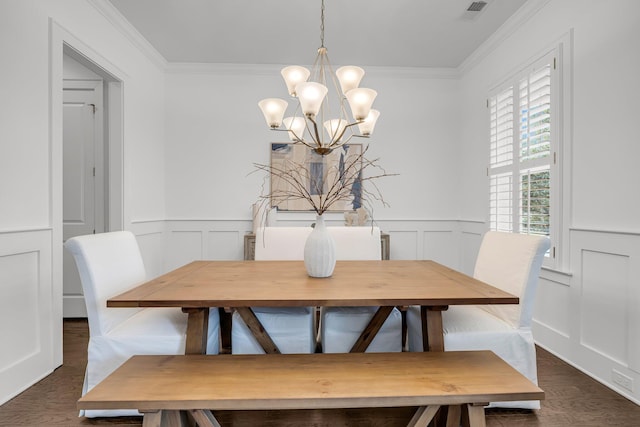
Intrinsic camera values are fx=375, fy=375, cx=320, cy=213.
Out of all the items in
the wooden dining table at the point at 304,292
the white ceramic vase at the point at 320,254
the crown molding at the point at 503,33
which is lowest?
the wooden dining table at the point at 304,292

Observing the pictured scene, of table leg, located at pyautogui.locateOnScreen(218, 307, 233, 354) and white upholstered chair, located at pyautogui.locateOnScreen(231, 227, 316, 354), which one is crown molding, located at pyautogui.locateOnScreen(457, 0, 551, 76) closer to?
white upholstered chair, located at pyautogui.locateOnScreen(231, 227, 316, 354)

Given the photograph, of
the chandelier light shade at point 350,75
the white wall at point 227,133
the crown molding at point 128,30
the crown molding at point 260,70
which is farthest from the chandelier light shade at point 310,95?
the crown molding at point 260,70

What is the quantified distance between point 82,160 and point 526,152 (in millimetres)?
4000

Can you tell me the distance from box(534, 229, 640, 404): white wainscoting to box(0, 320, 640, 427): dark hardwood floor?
151 millimetres

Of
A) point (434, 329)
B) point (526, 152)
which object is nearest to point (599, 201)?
point (526, 152)

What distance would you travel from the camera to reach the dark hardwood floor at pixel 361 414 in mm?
1865

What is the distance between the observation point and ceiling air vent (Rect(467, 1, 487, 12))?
303 centimetres

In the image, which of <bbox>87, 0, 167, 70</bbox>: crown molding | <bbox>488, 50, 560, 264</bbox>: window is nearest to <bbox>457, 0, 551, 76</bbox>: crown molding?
<bbox>488, 50, 560, 264</bbox>: window

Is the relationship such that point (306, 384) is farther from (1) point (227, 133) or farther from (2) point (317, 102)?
(1) point (227, 133)

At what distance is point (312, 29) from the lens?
349cm

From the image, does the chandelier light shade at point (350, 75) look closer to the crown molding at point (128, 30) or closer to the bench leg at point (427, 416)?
the bench leg at point (427, 416)

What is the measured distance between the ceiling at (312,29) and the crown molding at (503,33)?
0.05 m

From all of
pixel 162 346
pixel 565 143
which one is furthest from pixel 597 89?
pixel 162 346

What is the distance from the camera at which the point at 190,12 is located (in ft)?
10.5
